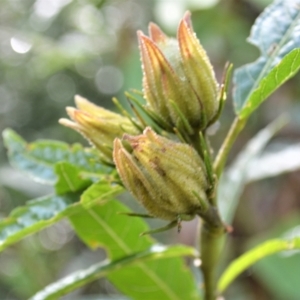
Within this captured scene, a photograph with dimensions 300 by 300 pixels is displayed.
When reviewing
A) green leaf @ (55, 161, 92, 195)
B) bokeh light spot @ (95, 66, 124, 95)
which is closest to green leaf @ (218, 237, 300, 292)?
green leaf @ (55, 161, 92, 195)

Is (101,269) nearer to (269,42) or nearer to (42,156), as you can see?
(42,156)

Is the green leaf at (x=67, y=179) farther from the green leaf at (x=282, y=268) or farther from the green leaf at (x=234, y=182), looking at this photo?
the green leaf at (x=282, y=268)

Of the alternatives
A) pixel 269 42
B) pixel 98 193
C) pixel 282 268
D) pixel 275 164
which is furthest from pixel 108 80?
pixel 98 193

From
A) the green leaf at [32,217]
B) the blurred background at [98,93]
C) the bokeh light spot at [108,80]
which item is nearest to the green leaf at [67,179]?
the green leaf at [32,217]

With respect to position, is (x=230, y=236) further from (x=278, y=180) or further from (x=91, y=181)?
(x=91, y=181)

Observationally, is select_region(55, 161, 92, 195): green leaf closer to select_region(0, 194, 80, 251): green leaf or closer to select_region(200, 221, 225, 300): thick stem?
select_region(0, 194, 80, 251): green leaf

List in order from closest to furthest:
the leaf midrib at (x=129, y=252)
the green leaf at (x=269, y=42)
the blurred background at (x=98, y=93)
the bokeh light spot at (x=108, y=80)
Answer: the green leaf at (x=269, y=42) < the leaf midrib at (x=129, y=252) < the blurred background at (x=98, y=93) < the bokeh light spot at (x=108, y=80)

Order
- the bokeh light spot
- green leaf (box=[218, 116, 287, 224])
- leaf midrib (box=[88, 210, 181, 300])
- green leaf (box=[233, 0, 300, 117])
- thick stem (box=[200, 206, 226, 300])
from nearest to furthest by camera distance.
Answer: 1. thick stem (box=[200, 206, 226, 300])
2. green leaf (box=[233, 0, 300, 117])
3. leaf midrib (box=[88, 210, 181, 300])
4. green leaf (box=[218, 116, 287, 224])
5. the bokeh light spot
